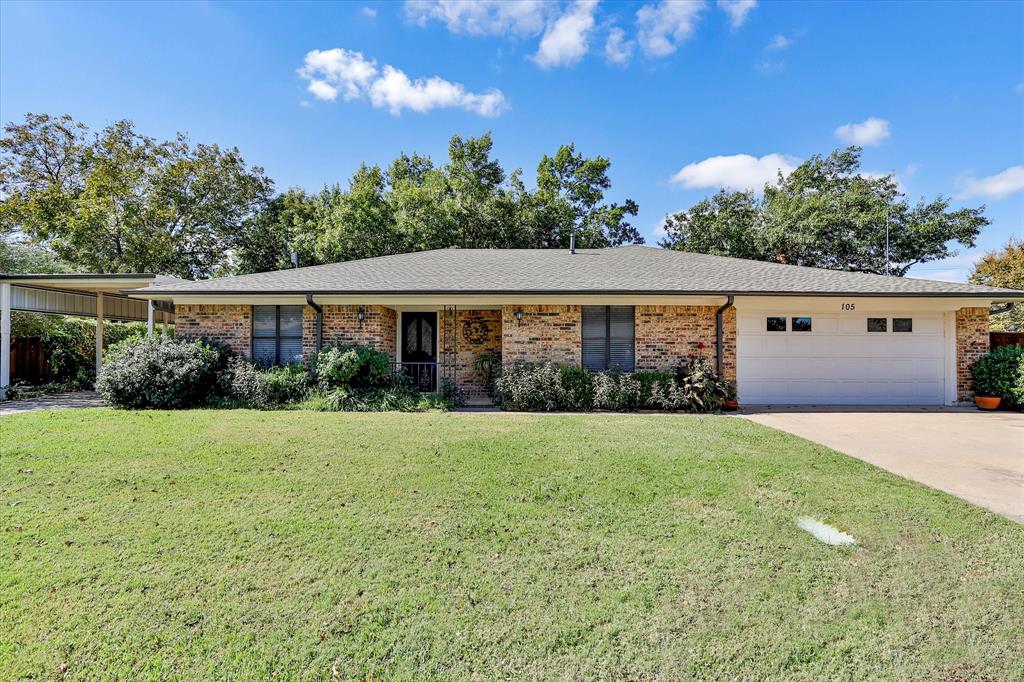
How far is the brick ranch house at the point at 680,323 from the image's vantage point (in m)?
10.3

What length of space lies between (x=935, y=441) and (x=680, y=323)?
4846mm

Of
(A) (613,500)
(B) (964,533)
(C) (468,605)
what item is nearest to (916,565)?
(B) (964,533)

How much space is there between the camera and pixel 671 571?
10.2 feet

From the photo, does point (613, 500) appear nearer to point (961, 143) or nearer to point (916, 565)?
point (916, 565)

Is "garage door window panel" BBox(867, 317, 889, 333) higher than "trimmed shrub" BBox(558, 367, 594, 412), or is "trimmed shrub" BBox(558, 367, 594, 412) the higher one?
"garage door window panel" BBox(867, 317, 889, 333)

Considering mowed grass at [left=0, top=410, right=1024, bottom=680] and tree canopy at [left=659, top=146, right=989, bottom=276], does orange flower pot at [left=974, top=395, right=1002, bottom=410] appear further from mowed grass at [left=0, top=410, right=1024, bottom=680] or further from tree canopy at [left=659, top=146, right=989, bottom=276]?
tree canopy at [left=659, top=146, right=989, bottom=276]

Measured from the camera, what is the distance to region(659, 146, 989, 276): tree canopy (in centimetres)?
2059

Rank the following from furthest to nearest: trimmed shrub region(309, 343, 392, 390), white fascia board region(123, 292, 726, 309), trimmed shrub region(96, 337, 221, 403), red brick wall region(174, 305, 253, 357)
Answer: red brick wall region(174, 305, 253, 357) < white fascia board region(123, 292, 726, 309) < trimmed shrub region(309, 343, 392, 390) < trimmed shrub region(96, 337, 221, 403)

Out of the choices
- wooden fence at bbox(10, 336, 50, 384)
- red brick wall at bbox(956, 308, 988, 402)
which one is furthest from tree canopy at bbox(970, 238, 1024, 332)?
wooden fence at bbox(10, 336, 50, 384)

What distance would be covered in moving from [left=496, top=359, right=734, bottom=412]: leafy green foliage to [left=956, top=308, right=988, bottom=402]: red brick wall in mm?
5909

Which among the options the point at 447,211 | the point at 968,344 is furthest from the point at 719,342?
the point at 447,211

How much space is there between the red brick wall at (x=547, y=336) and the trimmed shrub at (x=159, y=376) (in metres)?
6.69

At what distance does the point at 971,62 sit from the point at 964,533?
13011 millimetres

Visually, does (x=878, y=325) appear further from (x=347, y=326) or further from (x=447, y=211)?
(x=447, y=211)
